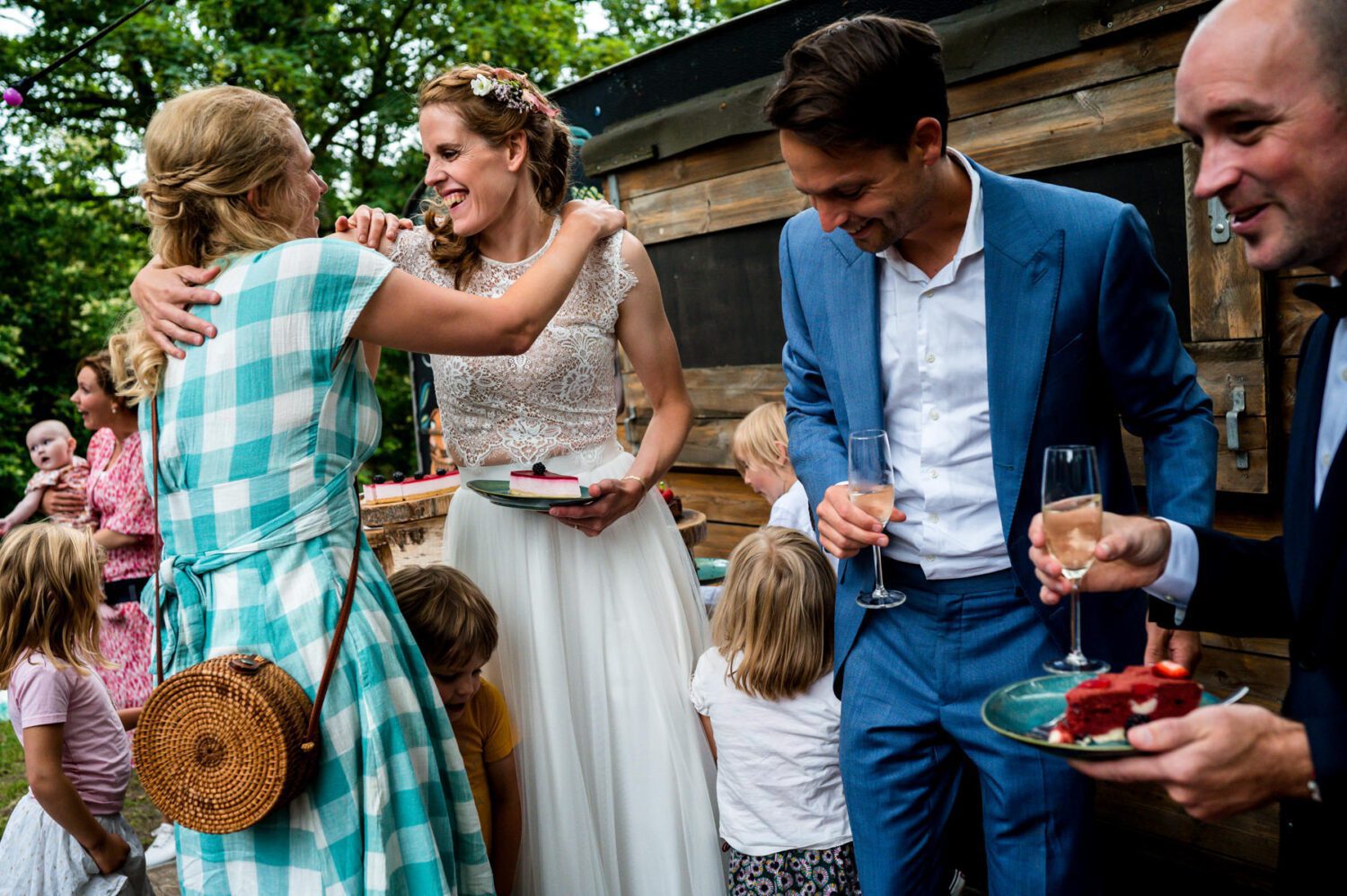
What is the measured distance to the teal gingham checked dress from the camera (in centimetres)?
217

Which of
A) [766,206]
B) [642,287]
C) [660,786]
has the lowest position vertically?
Answer: [660,786]

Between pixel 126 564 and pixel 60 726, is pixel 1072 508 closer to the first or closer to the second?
pixel 60 726

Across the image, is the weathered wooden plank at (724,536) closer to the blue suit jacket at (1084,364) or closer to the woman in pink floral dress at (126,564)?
the woman in pink floral dress at (126,564)

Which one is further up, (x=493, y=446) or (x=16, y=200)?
(x=16, y=200)

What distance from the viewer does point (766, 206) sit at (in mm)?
5219

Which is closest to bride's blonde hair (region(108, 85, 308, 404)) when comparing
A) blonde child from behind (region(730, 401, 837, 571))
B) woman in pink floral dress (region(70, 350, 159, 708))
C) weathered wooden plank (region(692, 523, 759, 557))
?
blonde child from behind (region(730, 401, 837, 571))

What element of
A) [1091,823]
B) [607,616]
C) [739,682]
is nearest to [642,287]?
[607,616]

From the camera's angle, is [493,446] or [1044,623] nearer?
[1044,623]

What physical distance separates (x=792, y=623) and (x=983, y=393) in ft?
3.04

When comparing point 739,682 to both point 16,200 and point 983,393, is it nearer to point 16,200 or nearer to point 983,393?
point 983,393

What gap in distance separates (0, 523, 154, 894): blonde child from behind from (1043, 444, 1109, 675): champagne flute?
275 centimetres

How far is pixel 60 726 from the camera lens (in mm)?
3158

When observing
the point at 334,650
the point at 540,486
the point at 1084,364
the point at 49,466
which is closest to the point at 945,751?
the point at 1084,364

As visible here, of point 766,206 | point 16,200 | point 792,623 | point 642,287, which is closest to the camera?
point 792,623
